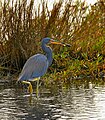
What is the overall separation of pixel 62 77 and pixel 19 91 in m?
2.06

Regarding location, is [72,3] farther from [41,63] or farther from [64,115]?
[64,115]

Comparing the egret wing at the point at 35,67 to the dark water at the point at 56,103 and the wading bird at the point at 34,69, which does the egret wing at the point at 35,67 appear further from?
the dark water at the point at 56,103

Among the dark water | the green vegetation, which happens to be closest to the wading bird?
the dark water

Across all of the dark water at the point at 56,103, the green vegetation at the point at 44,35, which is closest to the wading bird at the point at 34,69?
Answer: the dark water at the point at 56,103

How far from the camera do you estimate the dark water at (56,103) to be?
8.11 m

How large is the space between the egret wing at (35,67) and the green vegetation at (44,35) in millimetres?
1574

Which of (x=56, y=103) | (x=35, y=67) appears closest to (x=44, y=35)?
(x=35, y=67)

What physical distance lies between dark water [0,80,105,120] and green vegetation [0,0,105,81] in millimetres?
1586

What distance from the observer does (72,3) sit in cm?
1406

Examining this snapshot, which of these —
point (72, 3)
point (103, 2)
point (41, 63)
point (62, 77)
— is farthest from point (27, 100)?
point (103, 2)

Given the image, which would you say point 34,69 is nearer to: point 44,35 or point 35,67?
point 35,67

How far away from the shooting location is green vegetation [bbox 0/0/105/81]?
1320cm

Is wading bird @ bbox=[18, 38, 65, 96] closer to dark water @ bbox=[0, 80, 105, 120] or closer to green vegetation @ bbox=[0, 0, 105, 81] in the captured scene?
dark water @ bbox=[0, 80, 105, 120]

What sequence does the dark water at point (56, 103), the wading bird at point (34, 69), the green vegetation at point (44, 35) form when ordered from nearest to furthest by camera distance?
the dark water at point (56, 103) < the wading bird at point (34, 69) < the green vegetation at point (44, 35)
